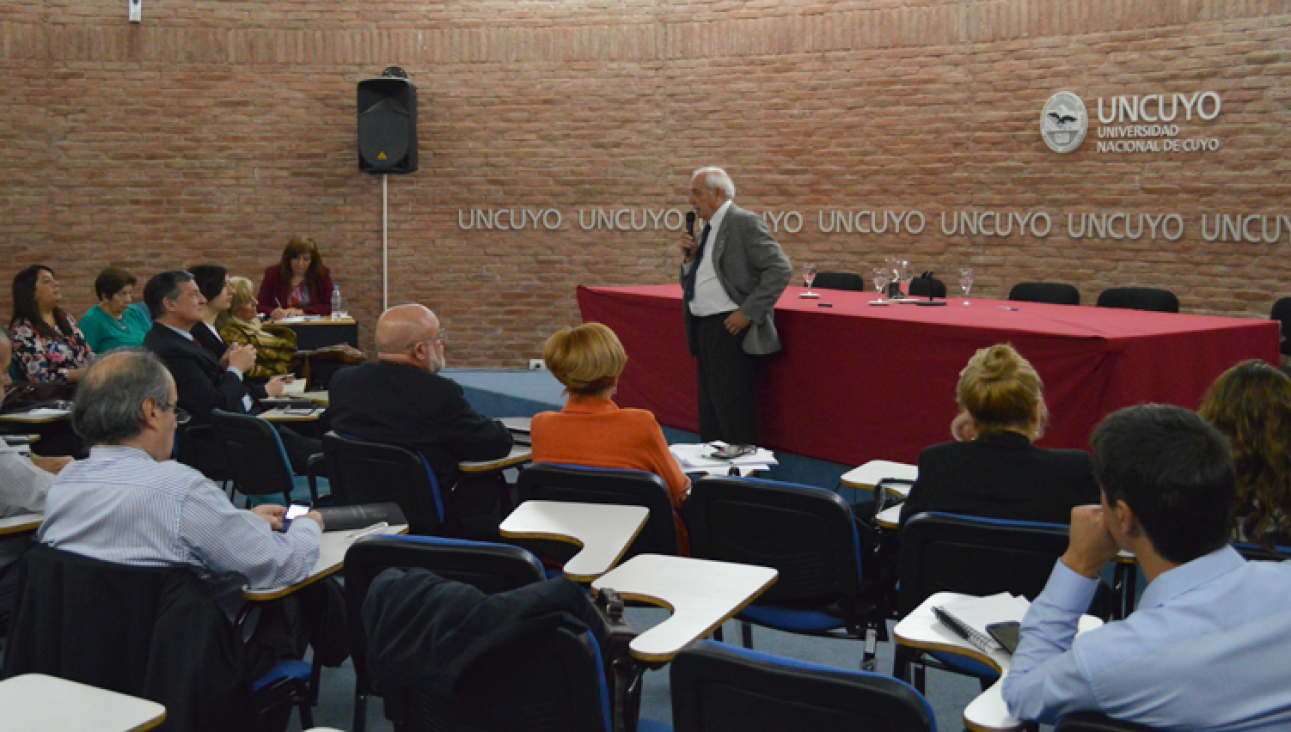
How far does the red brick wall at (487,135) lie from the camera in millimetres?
8891

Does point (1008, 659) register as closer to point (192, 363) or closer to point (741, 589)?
point (741, 589)

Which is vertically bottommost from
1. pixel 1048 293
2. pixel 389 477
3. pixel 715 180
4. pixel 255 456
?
pixel 255 456

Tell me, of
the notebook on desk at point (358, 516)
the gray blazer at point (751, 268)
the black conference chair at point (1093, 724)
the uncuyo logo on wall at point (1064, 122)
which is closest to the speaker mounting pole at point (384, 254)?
the gray blazer at point (751, 268)

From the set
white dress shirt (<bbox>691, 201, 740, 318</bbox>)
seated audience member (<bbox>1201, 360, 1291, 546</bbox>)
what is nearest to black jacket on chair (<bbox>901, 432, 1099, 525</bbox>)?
seated audience member (<bbox>1201, 360, 1291, 546</bbox>)

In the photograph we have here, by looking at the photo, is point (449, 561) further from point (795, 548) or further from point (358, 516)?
point (795, 548)

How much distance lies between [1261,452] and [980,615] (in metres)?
0.99

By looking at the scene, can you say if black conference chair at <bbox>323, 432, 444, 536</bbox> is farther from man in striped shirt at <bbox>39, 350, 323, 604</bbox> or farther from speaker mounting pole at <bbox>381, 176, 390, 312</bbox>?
speaker mounting pole at <bbox>381, 176, 390, 312</bbox>

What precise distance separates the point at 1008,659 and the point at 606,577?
2.88ft

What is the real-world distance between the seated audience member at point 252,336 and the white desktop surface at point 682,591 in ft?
13.2

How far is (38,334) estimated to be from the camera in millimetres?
6145

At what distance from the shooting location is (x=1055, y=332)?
179 inches

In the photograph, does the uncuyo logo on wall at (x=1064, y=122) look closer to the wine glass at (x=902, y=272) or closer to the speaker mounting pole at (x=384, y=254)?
the wine glass at (x=902, y=272)

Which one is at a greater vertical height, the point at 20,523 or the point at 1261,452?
the point at 1261,452

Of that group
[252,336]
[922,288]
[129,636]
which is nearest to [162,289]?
[252,336]
